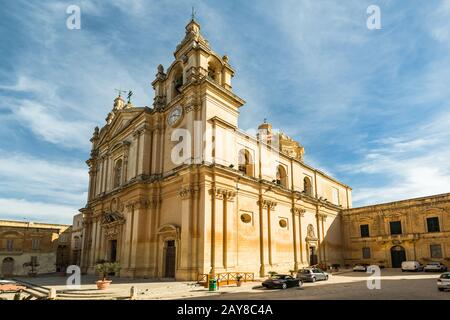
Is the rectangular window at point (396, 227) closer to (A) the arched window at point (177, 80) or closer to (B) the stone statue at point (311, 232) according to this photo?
(B) the stone statue at point (311, 232)

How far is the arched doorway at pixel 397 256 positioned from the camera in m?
35.6

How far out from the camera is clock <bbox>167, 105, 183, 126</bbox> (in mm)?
25953

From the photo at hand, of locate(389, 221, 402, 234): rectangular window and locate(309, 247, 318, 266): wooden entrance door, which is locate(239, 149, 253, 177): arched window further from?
locate(389, 221, 402, 234): rectangular window

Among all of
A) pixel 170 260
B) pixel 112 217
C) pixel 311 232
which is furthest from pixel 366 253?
pixel 112 217

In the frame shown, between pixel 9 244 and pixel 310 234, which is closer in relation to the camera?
pixel 310 234

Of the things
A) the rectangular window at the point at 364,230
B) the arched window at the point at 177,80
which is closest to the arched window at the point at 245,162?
the arched window at the point at 177,80

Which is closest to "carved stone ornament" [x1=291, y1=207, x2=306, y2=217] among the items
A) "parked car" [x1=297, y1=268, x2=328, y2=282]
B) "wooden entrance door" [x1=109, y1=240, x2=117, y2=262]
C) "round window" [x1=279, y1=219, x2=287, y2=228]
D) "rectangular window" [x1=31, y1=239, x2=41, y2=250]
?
"round window" [x1=279, y1=219, x2=287, y2=228]

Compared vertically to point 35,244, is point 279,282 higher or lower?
lower

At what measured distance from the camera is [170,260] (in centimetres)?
2334

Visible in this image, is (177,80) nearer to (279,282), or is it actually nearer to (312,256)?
(279,282)

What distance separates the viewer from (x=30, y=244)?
45.2 metres

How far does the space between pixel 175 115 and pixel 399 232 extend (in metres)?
27.6

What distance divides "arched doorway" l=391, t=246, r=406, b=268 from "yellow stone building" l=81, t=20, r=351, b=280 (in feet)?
26.2
